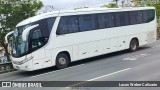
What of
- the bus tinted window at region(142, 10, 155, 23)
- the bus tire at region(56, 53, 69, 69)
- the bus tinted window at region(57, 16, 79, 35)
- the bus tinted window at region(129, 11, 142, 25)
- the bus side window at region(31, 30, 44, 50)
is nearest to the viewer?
the bus side window at region(31, 30, 44, 50)

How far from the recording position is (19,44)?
52.2ft

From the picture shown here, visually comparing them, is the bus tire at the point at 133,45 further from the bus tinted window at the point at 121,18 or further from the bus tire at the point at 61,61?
the bus tire at the point at 61,61

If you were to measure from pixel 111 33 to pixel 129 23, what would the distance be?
2.22 meters

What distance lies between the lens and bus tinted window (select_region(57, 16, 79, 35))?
16.8m

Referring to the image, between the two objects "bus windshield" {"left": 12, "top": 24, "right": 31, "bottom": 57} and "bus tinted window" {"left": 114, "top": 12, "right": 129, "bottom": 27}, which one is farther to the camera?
"bus tinted window" {"left": 114, "top": 12, "right": 129, "bottom": 27}

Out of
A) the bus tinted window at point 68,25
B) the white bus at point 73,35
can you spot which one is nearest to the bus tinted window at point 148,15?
the white bus at point 73,35

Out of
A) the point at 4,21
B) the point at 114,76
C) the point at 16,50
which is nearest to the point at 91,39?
the point at 16,50

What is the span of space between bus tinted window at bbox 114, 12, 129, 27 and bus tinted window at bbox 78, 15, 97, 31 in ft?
6.91

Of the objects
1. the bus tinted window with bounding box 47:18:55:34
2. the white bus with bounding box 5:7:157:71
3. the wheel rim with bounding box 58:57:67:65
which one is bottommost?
the wheel rim with bounding box 58:57:67:65

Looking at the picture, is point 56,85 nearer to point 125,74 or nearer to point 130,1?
point 125,74

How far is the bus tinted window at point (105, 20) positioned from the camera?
19.1 m

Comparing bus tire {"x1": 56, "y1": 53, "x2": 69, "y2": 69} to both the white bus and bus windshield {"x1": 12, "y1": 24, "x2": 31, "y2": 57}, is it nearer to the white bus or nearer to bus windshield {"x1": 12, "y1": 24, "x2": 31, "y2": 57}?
the white bus

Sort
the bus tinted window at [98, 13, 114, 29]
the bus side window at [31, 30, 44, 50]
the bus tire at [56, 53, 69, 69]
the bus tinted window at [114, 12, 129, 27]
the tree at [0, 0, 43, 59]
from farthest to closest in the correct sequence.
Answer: the tree at [0, 0, 43, 59]
the bus tinted window at [114, 12, 129, 27]
the bus tinted window at [98, 13, 114, 29]
the bus tire at [56, 53, 69, 69]
the bus side window at [31, 30, 44, 50]

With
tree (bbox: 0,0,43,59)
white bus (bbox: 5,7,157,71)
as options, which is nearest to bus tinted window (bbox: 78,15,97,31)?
white bus (bbox: 5,7,157,71)
